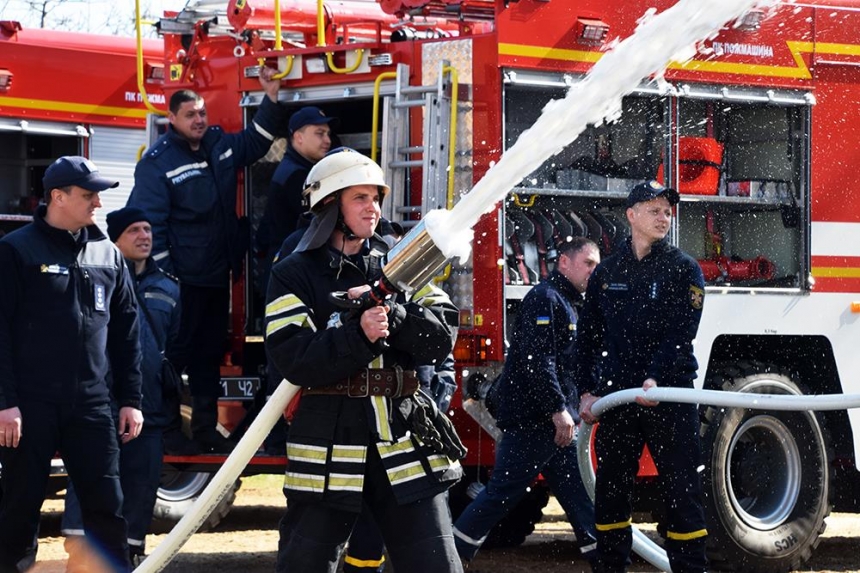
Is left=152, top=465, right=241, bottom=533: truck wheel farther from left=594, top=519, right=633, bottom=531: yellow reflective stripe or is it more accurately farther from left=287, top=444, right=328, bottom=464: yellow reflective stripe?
left=287, top=444, right=328, bottom=464: yellow reflective stripe

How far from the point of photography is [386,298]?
16.9ft

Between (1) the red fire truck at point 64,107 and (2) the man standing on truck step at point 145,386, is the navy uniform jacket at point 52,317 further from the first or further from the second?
Answer: (1) the red fire truck at point 64,107

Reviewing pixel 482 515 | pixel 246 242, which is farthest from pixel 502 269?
pixel 246 242

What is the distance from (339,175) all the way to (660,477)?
2.62m

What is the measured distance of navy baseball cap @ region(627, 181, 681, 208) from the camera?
24.6 feet

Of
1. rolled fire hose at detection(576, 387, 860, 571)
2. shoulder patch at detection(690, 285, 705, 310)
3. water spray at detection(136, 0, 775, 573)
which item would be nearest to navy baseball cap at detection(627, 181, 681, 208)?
shoulder patch at detection(690, 285, 705, 310)

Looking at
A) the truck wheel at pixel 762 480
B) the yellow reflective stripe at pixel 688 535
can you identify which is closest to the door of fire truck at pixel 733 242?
the truck wheel at pixel 762 480

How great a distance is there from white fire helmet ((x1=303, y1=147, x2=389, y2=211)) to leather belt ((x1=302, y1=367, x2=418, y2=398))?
0.63 metres

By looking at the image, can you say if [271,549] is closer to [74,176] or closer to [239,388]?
[239,388]

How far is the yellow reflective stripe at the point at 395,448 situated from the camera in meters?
5.29

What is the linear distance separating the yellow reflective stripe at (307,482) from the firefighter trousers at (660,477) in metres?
2.42

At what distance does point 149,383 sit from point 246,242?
55.5 inches

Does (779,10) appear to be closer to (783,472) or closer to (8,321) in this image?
(783,472)

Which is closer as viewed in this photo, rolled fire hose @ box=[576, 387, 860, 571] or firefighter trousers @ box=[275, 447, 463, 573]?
firefighter trousers @ box=[275, 447, 463, 573]
